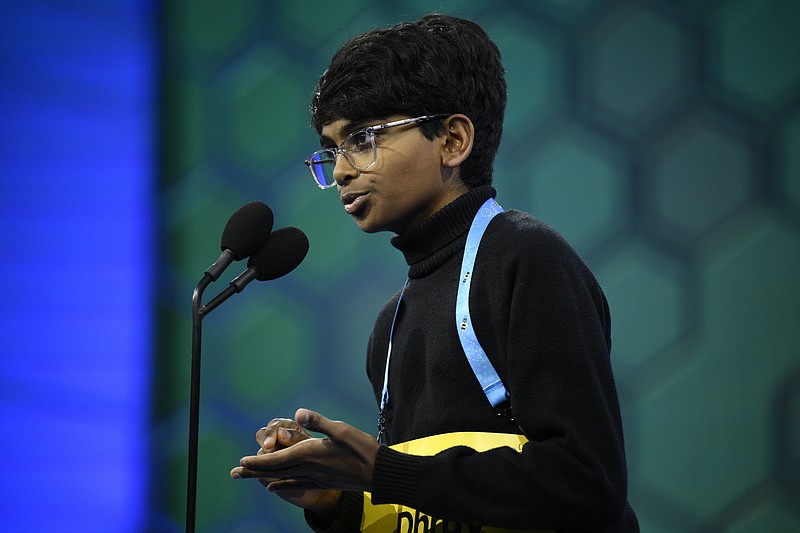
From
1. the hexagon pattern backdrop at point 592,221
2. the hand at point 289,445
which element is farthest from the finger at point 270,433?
the hexagon pattern backdrop at point 592,221

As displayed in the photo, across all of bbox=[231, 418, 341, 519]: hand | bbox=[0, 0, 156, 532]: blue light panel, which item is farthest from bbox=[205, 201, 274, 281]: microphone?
bbox=[0, 0, 156, 532]: blue light panel

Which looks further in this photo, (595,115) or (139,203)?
(139,203)

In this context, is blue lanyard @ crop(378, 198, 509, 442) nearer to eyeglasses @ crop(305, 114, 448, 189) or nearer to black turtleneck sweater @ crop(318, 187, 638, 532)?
black turtleneck sweater @ crop(318, 187, 638, 532)

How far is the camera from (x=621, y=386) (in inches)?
73.4

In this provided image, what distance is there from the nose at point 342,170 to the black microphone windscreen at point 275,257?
4.4 inches

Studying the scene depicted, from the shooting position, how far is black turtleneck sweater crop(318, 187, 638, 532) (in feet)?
3.08

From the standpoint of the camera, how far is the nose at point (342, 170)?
3.91 feet

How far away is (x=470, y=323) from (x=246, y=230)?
322mm

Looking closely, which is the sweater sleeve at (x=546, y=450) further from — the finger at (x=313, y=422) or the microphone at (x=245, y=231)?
the microphone at (x=245, y=231)

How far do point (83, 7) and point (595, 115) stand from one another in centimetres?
111

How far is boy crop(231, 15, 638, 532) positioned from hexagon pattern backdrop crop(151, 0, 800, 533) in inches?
27.7

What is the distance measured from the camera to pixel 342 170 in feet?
3.92

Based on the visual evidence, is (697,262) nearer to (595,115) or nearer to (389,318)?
(595,115)

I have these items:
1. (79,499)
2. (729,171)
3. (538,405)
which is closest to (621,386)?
(729,171)
